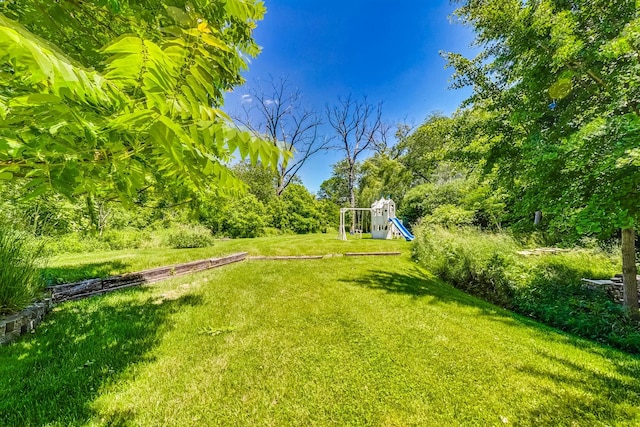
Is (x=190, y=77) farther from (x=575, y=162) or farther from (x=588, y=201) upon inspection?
(x=588, y=201)

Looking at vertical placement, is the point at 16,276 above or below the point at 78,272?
above

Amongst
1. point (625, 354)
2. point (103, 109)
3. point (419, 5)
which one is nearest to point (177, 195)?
point (103, 109)

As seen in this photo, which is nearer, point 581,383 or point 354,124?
point 581,383

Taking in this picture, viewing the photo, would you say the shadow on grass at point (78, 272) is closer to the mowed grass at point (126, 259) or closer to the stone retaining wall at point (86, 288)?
the mowed grass at point (126, 259)

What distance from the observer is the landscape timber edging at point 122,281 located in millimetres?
4668

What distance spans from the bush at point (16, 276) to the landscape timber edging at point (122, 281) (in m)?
0.39

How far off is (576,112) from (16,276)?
378 inches

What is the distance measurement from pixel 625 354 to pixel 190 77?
5953mm

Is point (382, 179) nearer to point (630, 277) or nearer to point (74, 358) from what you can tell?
point (630, 277)

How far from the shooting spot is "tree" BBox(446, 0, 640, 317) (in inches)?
139

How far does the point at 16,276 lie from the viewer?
3.52 metres

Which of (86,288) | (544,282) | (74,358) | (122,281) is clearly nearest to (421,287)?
(544,282)

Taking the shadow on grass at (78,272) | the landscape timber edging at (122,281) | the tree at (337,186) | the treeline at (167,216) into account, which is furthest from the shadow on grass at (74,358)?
the tree at (337,186)

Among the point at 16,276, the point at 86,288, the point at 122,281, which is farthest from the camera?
the point at 122,281
